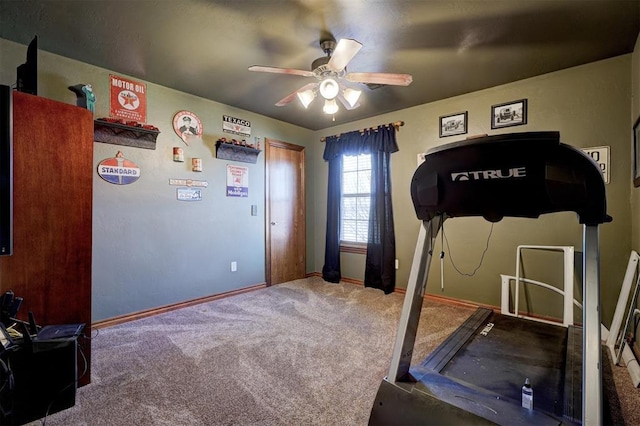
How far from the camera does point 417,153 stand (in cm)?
368

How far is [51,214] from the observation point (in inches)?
69.4

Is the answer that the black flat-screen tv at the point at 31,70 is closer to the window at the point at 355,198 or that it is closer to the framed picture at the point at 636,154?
the window at the point at 355,198

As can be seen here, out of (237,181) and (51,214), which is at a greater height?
(237,181)

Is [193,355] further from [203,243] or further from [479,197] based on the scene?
[479,197]

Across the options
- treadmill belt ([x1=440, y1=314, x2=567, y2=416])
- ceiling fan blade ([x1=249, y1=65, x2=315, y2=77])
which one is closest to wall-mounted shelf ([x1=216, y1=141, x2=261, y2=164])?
ceiling fan blade ([x1=249, y1=65, x2=315, y2=77])

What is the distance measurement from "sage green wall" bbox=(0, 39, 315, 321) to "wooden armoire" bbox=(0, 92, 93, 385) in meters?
0.97

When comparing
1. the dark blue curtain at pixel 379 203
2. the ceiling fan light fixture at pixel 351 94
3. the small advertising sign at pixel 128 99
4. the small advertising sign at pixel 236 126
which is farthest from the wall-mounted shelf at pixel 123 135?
the dark blue curtain at pixel 379 203

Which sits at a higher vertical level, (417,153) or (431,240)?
(417,153)

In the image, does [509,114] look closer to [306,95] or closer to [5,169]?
[306,95]

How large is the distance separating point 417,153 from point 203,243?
2.91 metres

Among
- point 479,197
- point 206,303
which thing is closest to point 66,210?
point 206,303

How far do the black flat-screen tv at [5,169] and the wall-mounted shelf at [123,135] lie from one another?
1.32 metres

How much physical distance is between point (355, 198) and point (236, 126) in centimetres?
197

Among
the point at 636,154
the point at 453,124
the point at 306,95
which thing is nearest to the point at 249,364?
the point at 306,95
